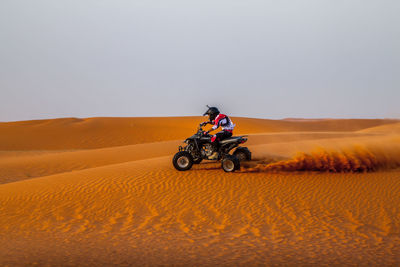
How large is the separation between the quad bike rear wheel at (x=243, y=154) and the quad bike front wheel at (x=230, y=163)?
27.0 inches

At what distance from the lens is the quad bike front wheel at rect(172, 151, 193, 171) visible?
977cm

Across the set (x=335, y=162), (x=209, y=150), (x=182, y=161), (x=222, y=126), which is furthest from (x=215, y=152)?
(x=335, y=162)

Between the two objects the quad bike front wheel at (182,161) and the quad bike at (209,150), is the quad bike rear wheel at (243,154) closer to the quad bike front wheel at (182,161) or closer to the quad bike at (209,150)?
the quad bike at (209,150)

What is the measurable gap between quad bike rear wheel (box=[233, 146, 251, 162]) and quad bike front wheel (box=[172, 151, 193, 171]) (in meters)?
1.44

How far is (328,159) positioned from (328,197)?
262cm

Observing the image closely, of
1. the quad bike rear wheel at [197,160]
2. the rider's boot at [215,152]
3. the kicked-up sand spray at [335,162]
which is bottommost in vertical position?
the kicked-up sand spray at [335,162]

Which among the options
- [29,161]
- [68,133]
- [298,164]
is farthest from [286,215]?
[68,133]

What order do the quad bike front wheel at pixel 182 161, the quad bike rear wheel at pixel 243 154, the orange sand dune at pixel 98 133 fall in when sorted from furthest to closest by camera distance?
1. the orange sand dune at pixel 98 133
2. the quad bike rear wheel at pixel 243 154
3. the quad bike front wheel at pixel 182 161

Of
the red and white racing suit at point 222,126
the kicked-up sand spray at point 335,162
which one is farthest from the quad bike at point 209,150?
the kicked-up sand spray at point 335,162

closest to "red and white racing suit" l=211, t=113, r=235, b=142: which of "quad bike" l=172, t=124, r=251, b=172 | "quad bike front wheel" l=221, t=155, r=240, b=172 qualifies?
"quad bike" l=172, t=124, r=251, b=172

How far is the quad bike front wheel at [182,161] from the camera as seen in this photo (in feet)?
32.0

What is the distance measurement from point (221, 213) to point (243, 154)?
11.2 feet

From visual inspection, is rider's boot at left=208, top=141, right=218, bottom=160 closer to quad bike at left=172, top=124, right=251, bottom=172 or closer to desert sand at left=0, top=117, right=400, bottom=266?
quad bike at left=172, top=124, right=251, bottom=172

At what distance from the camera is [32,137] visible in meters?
40.1
